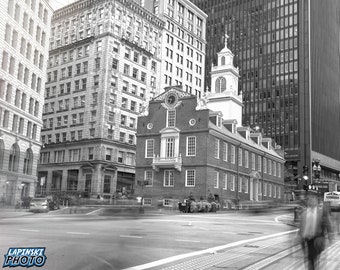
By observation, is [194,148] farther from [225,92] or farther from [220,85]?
[220,85]

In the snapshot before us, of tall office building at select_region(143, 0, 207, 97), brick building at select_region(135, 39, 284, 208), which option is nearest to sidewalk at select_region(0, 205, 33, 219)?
brick building at select_region(135, 39, 284, 208)

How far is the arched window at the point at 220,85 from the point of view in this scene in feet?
209

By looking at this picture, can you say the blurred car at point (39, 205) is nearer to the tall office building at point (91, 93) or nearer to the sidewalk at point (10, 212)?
the sidewalk at point (10, 212)

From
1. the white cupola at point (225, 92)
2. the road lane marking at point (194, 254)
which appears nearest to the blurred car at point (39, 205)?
the road lane marking at point (194, 254)

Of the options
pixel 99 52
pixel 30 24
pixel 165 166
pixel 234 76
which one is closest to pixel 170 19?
pixel 234 76

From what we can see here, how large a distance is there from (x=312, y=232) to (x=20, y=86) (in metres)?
6.98

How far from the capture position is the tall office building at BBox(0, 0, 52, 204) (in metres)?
4.37

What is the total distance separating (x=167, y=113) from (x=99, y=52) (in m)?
41.5

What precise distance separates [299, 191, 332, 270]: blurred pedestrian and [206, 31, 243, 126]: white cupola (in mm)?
53200

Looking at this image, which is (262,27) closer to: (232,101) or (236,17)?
(236,17)

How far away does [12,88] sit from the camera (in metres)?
4.74

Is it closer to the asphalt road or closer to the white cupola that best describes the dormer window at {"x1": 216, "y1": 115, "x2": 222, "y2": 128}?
the white cupola

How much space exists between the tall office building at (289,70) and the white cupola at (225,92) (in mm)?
56725

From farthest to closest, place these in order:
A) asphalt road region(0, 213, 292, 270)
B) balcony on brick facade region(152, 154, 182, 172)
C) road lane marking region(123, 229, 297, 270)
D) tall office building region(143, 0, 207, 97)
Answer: tall office building region(143, 0, 207, 97)
balcony on brick facade region(152, 154, 182, 172)
road lane marking region(123, 229, 297, 270)
asphalt road region(0, 213, 292, 270)
